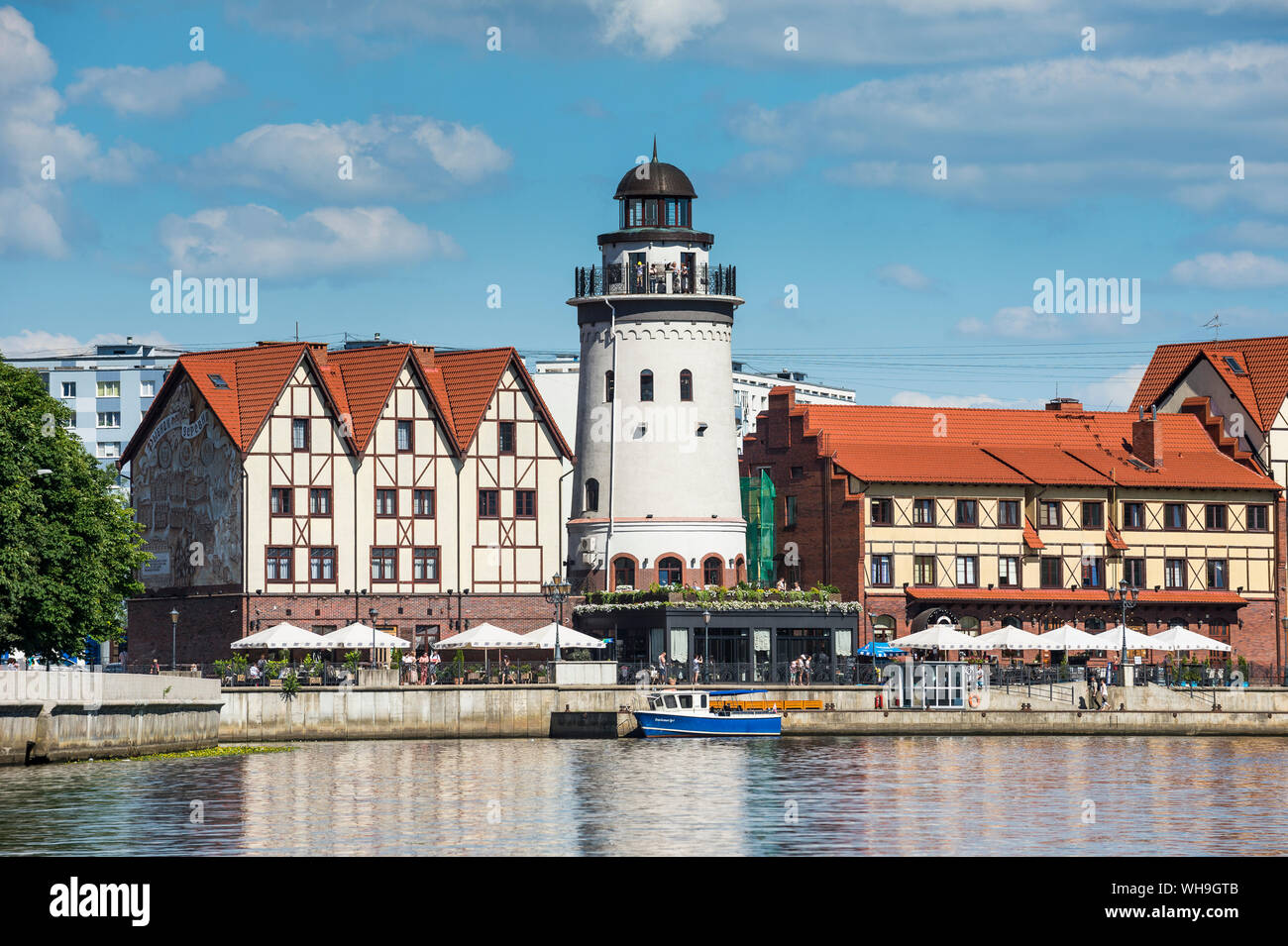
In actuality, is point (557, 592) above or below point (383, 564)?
below

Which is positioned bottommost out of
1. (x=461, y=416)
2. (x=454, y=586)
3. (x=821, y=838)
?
(x=821, y=838)

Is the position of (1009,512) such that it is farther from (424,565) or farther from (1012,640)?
(424,565)

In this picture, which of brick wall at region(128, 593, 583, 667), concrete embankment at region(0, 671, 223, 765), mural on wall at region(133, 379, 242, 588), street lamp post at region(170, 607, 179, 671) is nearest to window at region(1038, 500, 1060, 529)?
brick wall at region(128, 593, 583, 667)

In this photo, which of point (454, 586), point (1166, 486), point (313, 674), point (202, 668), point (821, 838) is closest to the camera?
point (821, 838)

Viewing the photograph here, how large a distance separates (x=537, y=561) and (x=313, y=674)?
17410mm

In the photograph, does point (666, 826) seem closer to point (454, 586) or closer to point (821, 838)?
point (821, 838)

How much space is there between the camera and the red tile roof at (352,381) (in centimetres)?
9100

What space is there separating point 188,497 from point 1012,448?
132ft

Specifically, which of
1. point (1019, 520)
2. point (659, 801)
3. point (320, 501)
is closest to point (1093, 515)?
point (1019, 520)

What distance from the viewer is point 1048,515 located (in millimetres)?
99625

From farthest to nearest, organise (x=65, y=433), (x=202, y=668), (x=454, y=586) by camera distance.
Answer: (x=454, y=586)
(x=202, y=668)
(x=65, y=433)

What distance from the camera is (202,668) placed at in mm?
85625

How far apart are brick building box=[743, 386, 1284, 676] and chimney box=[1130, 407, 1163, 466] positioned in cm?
10
